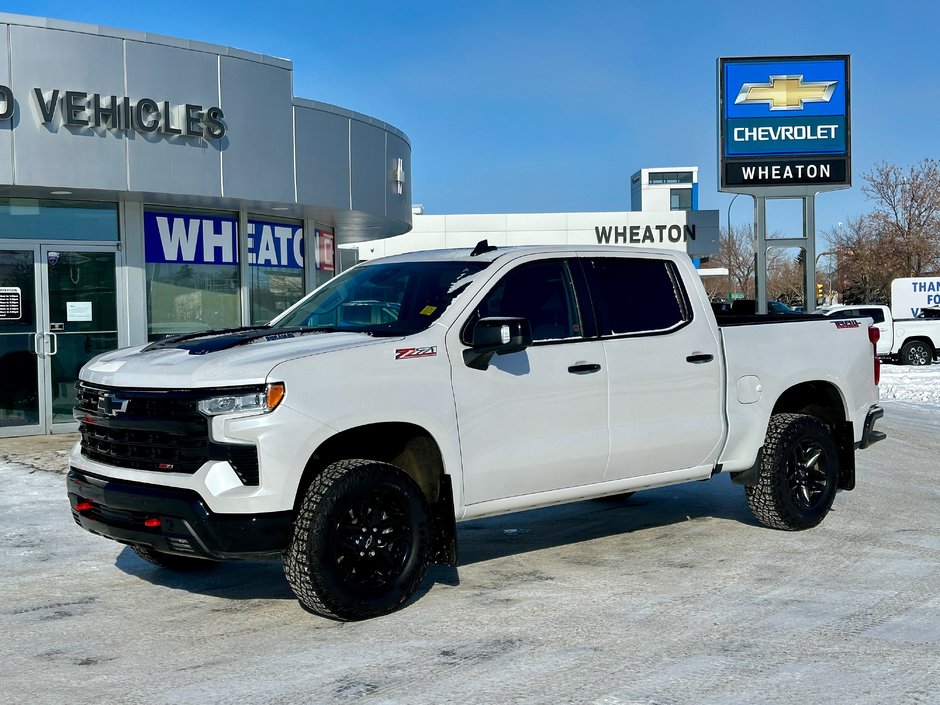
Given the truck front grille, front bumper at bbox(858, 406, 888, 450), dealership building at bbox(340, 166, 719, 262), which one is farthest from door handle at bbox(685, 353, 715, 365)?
dealership building at bbox(340, 166, 719, 262)

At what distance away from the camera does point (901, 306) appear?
103 ft

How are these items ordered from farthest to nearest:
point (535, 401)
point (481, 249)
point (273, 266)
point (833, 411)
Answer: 1. point (273, 266)
2. point (833, 411)
3. point (481, 249)
4. point (535, 401)

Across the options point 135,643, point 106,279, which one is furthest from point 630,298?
point 106,279

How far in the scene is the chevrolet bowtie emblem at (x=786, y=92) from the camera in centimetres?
2238

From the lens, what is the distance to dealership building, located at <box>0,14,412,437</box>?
12484 millimetres

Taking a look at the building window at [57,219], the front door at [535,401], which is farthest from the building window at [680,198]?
the front door at [535,401]

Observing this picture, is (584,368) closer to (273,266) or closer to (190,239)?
(190,239)

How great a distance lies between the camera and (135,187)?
42.9ft

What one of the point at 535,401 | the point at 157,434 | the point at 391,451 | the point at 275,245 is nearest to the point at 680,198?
the point at 275,245

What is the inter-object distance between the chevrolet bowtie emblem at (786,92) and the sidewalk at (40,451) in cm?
1557

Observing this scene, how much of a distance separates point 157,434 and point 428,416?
4.46ft

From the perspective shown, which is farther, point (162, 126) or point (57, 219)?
point (57, 219)

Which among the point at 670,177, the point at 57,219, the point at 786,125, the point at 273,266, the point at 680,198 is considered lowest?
the point at 273,266

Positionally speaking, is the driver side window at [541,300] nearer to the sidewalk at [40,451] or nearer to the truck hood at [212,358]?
the truck hood at [212,358]
